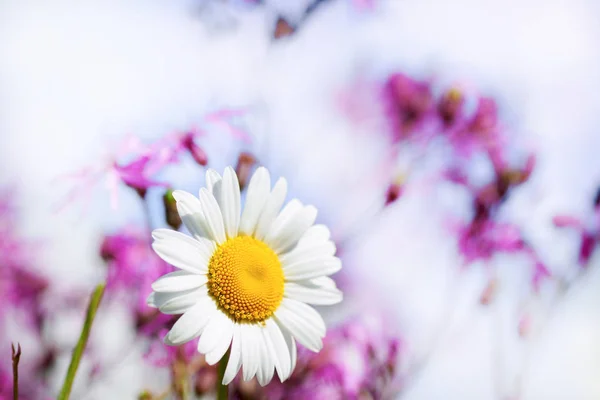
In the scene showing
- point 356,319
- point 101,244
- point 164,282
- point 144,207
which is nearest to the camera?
point 164,282

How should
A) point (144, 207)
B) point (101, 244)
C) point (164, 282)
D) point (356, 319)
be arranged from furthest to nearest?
point (356, 319)
point (101, 244)
point (144, 207)
point (164, 282)

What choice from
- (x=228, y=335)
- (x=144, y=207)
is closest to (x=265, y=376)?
(x=228, y=335)

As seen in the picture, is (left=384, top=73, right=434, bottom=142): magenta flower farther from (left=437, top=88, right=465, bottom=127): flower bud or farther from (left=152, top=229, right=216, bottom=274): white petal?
(left=152, top=229, right=216, bottom=274): white petal

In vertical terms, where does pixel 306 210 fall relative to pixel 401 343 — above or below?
above

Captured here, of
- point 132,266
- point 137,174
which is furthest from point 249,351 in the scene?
point 132,266

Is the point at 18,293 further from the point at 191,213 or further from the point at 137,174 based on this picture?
the point at 191,213

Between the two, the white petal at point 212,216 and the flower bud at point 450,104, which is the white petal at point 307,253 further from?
the flower bud at point 450,104

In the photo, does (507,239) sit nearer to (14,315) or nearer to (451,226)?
(451,226)

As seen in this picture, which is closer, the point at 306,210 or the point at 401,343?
the point at 306,210
